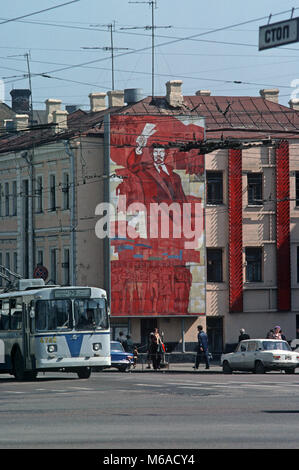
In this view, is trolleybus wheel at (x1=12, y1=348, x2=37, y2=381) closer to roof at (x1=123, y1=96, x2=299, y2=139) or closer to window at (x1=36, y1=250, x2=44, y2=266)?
roof at (x1=123, y1=96, x2=299, y2=139)

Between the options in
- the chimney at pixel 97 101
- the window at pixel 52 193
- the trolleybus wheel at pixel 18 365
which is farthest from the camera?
the chimney at pixel 97 101

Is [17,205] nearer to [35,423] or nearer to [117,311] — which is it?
[117,311]

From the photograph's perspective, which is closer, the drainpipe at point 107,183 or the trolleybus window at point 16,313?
the trolleybus window at point 16,313

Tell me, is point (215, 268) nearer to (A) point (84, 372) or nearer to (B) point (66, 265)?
(B) point (66, 265)

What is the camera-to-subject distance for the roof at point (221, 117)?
60094 mm

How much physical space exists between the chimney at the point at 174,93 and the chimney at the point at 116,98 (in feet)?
7.78

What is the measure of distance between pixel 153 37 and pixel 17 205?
44.8ft

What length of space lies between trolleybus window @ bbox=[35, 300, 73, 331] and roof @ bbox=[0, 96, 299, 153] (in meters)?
25.3

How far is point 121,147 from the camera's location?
2279 inches

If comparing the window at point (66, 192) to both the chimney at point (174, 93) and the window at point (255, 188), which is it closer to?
the chimney at point (174, 93)

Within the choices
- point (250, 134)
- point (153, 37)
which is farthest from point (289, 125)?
point (153, 37)

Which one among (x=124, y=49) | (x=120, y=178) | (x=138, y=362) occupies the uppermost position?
(x=124, y=49)

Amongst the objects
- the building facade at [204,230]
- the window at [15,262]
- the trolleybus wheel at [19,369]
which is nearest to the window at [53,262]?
the building facade at [204,230]
